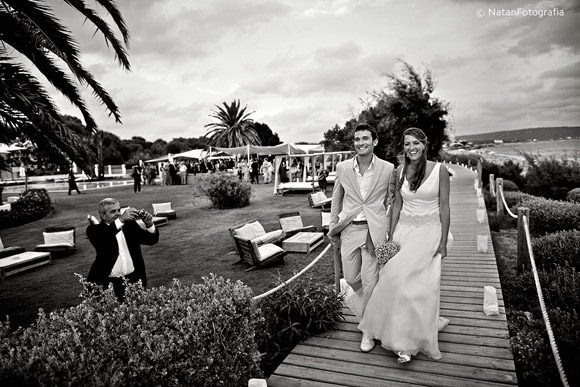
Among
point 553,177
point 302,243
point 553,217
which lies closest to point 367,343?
point 302,243

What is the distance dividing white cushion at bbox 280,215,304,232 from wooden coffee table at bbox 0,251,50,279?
5.85m

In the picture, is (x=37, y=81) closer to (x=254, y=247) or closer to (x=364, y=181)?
(x=254, y=247)

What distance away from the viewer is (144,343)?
8.11ft

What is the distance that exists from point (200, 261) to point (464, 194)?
11.6 metres

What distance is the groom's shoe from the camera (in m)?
3.66

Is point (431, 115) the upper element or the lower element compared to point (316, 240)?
upper

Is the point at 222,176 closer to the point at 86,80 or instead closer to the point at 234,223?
the point at 234,223

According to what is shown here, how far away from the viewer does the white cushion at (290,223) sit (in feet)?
35.1

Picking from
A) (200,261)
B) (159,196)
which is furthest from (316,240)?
(159,196)

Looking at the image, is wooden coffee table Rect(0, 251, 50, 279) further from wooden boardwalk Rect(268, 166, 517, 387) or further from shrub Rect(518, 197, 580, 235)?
shrub Rect(518, 197, 580, 235)

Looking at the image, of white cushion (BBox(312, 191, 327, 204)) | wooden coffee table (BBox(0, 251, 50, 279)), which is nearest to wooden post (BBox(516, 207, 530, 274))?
white cushion (BBox(312, 191, 327, 204))

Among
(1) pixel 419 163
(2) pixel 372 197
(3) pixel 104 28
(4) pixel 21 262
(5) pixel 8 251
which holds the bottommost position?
(4) pixel 21 262

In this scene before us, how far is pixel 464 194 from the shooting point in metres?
16.2

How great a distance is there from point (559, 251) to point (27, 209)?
58.9ft
